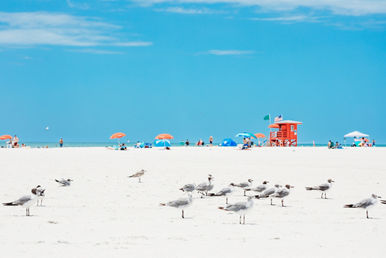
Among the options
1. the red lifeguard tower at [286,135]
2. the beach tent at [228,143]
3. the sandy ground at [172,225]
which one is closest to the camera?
the sandy ground at [172,225]

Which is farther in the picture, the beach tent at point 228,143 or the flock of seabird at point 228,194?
the beach tent at point 228,143

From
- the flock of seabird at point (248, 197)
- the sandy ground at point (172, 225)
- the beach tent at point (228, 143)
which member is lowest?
the sandy ground at point (172, 225)

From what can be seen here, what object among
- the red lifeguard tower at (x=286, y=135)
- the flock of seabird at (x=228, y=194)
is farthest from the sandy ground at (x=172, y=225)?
the red lifeguard tower at (x=286, y=135)

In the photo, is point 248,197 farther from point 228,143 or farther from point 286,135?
point 286,135

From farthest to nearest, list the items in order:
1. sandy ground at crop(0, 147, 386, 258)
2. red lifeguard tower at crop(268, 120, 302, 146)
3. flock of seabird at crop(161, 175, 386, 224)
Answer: red lifeguard tower at crop(268, 120, 302, 146) < flock of seabird at crop(161, 175, 386, 224) < sandy ground at crop(0, 147, 386, 258)

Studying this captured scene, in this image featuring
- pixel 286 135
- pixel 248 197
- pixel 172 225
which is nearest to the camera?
pixel 172 225

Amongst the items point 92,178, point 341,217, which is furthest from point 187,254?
point 92,178

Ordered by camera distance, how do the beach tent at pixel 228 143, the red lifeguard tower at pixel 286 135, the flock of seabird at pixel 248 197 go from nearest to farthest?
1. the flock of seabird at pixel 248 197
2. the beach tent at pixel 228 143
3. the red lifeguard tower at pixel 286 135

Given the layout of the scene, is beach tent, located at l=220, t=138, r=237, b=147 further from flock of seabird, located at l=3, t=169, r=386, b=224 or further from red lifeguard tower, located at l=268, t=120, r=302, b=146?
flock of seabird, located at l=3, t=169, r=386, b=224

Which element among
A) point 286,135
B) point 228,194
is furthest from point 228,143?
point 228,194

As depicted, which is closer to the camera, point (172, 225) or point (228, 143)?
point (172, 225)

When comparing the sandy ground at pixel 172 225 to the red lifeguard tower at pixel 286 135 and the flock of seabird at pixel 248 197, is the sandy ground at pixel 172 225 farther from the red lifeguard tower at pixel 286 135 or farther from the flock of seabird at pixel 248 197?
the red lifeguard tower at pixel 286 135

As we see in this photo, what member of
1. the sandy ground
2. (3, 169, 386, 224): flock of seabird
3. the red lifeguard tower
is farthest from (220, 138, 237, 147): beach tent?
(3, 169, 386, 224): flock of seabird

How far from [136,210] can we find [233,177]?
31.8 ft
